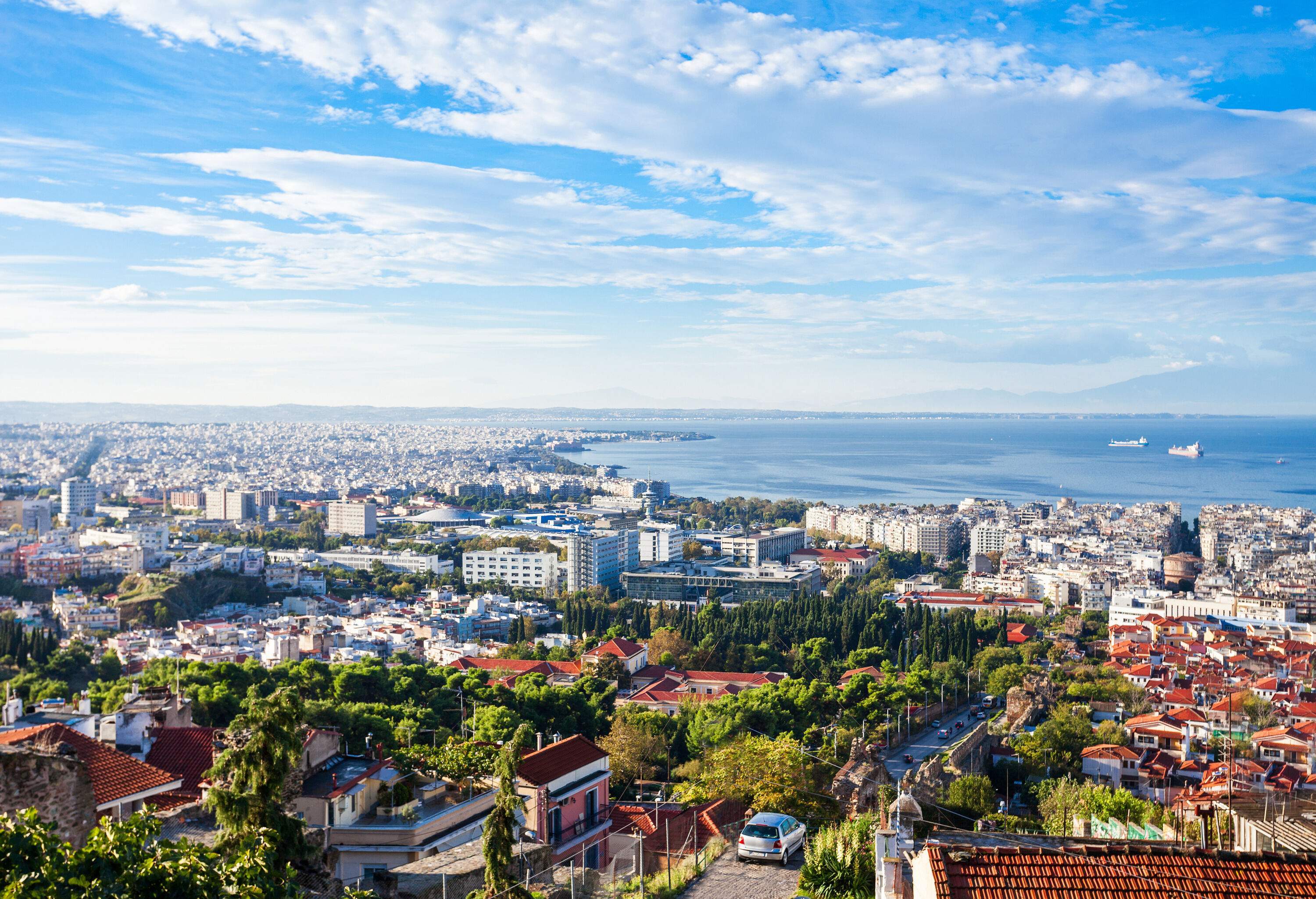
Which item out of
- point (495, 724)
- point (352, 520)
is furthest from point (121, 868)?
point (352, 520)

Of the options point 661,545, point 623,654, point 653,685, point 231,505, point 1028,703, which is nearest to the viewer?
point 1028,703

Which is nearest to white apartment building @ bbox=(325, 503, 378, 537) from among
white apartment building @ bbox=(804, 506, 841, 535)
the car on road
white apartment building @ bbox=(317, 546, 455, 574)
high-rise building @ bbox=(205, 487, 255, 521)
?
high-rise building @ bbox=(205, 487, 255, 521)

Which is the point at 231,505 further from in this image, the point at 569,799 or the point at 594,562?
the point at 569,799

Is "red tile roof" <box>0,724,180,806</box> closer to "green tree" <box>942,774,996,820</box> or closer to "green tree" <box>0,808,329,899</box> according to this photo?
"green tree" <box>0,808,329,899</box>

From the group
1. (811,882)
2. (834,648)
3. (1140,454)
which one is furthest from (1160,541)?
(1140,454)

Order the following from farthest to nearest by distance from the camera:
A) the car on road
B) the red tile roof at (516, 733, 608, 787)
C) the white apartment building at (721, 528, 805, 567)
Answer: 1. the white apartment building at (721, 528, 805, 567)
2. the red tile roof at (516, 733, 608, 787)
3. the car on road
